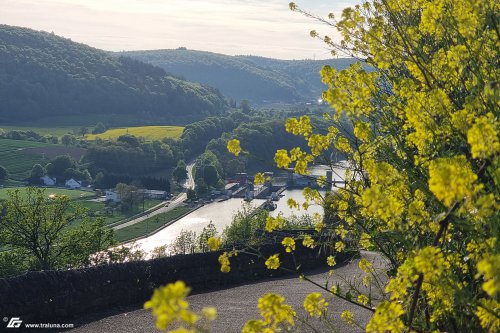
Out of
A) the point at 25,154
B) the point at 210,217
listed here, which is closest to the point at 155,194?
the point at 210,217

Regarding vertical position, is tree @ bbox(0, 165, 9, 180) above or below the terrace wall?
below

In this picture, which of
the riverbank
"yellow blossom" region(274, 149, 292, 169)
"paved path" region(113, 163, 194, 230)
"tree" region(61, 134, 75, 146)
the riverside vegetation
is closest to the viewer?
the riverside vegetation

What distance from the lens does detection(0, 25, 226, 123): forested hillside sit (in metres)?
148

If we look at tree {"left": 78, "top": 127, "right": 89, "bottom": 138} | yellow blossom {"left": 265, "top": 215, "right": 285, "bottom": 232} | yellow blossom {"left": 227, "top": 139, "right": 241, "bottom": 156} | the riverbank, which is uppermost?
yellow blossom {"left": 227, "top": 139, "right": 241, "bottom": 156}

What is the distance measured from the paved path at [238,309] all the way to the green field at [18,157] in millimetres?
91714

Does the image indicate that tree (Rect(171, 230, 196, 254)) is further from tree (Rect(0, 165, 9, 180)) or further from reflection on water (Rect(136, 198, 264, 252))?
tree (Rect(0, 165, 9, 180))

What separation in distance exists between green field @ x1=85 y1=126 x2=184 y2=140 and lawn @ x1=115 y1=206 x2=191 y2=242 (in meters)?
45.0

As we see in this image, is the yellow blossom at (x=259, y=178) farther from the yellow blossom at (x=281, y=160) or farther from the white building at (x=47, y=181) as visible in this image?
the white building at (x=47, y=181)

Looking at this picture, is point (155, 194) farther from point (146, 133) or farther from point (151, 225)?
point (146, 133)

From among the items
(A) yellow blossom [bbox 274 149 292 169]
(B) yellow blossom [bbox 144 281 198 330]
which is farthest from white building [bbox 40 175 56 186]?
(B) yellow blossom [bbox 144 281 198 330]

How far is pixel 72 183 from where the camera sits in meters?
98.7

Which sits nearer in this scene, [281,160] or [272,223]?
[281,160]

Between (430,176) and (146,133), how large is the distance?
12782cm

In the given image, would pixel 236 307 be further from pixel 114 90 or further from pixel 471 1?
pixel 114 90
